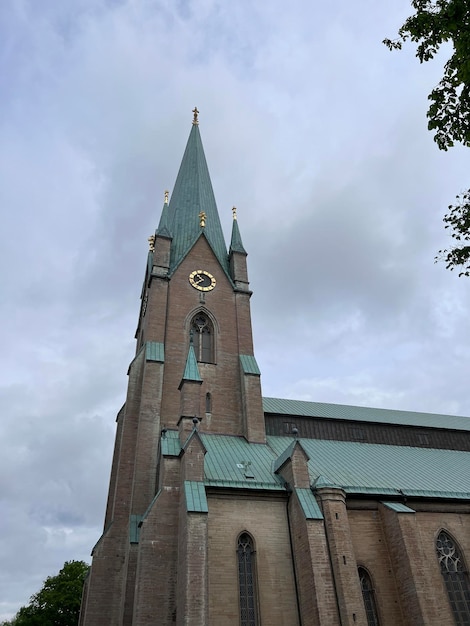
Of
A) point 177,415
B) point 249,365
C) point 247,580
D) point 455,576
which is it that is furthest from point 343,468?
point 177,415

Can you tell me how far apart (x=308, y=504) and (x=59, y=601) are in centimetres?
3700

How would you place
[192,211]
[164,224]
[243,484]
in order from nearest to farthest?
[243,484] → [164,224] → [192,211]

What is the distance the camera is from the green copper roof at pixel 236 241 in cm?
→ 3631

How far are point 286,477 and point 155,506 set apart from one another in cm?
598

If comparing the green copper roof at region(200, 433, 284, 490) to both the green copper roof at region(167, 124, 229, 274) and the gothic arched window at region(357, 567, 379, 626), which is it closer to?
the gothic arched window at region(357, 567, 379, 626)

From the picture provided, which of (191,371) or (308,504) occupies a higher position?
(191,371)

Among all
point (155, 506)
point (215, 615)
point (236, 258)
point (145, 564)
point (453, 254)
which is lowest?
point (215, 615)

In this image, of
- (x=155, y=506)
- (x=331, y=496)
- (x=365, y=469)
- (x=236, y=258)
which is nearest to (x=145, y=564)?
(x=155, y=506)

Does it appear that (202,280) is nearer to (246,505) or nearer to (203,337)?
(203,337)

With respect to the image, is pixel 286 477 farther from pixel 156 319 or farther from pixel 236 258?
pixel 236 258

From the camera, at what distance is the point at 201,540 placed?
18.9m

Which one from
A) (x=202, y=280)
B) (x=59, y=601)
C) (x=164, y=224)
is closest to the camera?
(x=202, y=280)

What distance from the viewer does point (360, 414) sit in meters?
35.2

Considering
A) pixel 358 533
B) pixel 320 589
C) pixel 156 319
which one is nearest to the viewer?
pixel 320 589
